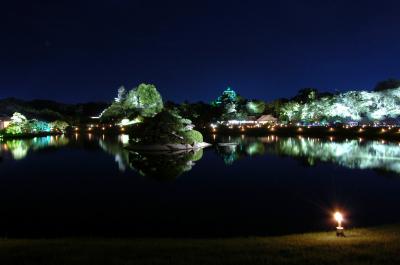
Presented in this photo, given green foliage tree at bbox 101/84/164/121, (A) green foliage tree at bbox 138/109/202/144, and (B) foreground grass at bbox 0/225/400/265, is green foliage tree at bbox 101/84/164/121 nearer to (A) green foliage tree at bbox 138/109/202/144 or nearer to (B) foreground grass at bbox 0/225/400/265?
(A) green foliage tree at bbox 138/109/202/144

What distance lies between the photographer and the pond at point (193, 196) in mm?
12477

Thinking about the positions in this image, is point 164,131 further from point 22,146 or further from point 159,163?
point 22,146

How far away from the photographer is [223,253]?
24.7ft

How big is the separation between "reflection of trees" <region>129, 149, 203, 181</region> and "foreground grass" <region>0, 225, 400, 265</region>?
1324 cm

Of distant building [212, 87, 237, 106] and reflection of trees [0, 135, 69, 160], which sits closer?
reflection of trees [0, 135, 69, 160]

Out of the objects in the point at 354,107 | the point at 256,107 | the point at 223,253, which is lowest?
the point at 223,253

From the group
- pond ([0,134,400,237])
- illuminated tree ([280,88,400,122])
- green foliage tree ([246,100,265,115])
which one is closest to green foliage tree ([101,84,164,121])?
green foliage tree ([246,100,265,115])

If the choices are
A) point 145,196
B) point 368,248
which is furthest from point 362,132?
point 368,248

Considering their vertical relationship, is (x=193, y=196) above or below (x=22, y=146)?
below

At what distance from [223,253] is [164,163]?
21.3 meters

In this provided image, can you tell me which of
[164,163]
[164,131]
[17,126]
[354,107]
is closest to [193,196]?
[164,163]

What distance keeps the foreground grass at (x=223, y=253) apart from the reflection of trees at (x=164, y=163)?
43.5ft

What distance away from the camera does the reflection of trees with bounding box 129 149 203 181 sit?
23538mm

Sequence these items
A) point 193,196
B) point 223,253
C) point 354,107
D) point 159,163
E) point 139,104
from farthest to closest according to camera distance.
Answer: point 139,104
point 354,107
point 159,163
point 193,196
point 223,253
